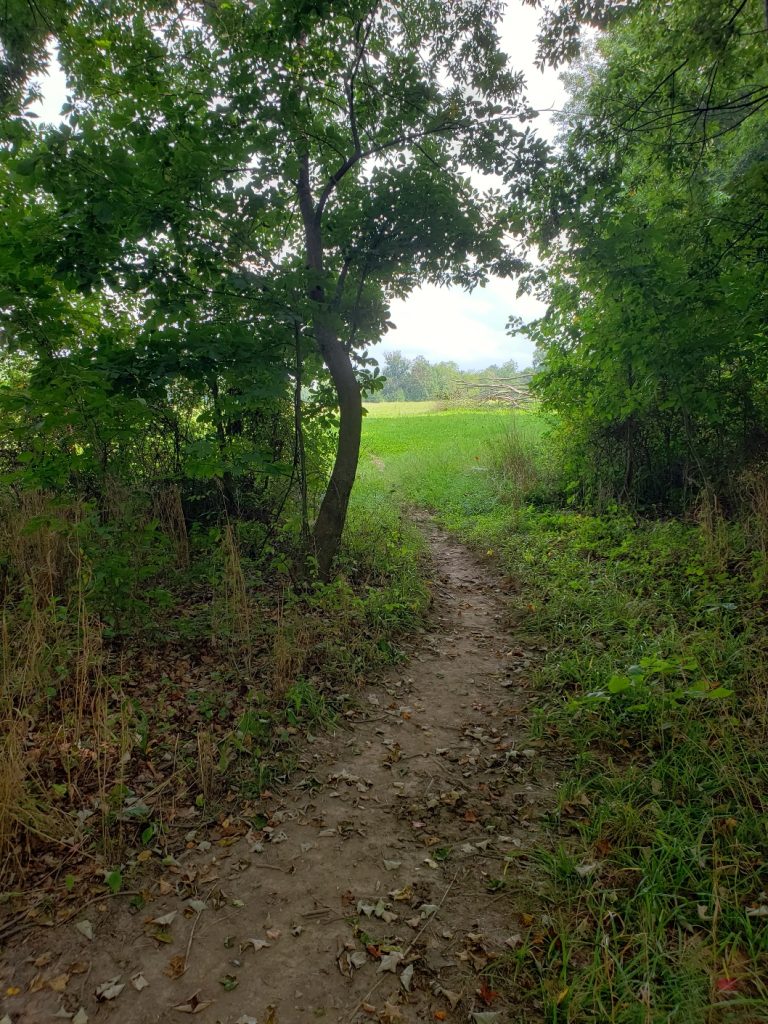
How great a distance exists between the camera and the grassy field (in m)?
2.28

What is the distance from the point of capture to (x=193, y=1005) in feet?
7.78

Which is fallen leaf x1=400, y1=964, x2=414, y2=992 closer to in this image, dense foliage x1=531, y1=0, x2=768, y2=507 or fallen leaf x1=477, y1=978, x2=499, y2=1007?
fallen leaf x1=477, y1=978, x2=499, y2=1007

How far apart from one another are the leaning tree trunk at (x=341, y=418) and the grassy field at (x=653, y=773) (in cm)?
255

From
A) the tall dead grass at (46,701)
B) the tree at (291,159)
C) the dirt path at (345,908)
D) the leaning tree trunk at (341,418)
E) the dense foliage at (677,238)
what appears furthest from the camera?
the leaning tree trunk at (341,418)

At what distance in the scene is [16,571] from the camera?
18.9 feet

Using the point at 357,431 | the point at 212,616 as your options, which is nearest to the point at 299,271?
the point at 357,431

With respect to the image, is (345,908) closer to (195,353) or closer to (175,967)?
(175,967)

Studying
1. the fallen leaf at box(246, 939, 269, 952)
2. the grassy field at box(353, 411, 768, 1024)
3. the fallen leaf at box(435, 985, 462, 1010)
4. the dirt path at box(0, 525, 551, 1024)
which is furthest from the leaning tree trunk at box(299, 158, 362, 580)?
the fallen leaf at box(435, 985, 462, 1010)

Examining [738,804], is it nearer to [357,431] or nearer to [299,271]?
[357,431]

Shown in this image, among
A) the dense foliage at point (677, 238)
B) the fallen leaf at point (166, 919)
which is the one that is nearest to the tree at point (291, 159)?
the dense foliage at point (677, 238)

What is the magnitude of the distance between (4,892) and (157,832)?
0.80 m

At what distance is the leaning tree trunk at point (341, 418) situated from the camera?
682 cm

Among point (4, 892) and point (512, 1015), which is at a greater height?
point (4, 892)

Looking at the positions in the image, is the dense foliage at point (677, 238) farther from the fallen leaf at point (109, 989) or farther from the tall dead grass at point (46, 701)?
the fallen leaf at point (109, 989)
